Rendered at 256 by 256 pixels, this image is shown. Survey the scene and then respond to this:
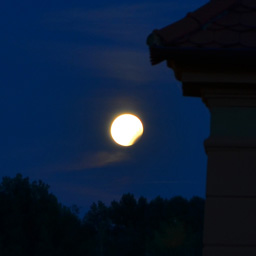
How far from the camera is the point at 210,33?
6895mm

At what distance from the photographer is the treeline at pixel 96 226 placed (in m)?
91.2

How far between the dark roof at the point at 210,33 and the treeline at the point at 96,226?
276 ft

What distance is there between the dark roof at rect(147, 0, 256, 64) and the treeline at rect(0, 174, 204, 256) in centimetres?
8414

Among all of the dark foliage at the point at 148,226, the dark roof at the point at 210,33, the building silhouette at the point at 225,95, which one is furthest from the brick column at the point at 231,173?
the dark foliage at the point at 148,226

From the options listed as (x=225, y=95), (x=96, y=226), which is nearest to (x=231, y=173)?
(x=225, y=95)

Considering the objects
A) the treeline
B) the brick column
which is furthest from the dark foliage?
the brick column

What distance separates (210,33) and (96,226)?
104 metres

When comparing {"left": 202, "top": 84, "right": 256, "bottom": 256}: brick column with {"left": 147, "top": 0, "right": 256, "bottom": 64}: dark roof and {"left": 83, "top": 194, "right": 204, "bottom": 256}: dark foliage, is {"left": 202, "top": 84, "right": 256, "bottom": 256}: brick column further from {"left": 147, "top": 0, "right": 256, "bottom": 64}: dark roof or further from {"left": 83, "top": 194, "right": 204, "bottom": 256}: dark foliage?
{"left": 83, "top": 194, "right": 204, "bottom": 256}: dark foliage

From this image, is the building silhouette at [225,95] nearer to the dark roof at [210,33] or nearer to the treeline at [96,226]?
the dark roof at [210,33]

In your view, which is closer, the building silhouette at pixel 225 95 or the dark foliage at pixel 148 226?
the building silhouette at pixel 225 95

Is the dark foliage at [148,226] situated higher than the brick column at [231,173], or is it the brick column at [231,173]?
the brick column at [231,173]

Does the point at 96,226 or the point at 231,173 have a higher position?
the point at 231,173

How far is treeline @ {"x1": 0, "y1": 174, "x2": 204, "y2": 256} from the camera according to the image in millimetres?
91188

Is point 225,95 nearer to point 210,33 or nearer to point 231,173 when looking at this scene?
point 210,33
